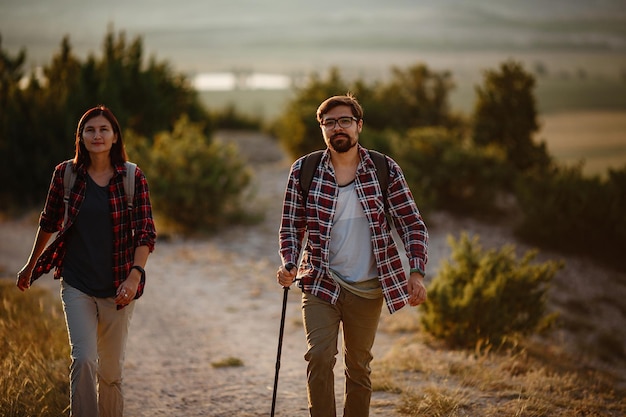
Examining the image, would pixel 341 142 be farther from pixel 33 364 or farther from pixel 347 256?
pixel 33 364

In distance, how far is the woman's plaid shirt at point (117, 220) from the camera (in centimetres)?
416

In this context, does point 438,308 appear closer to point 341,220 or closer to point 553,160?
point 341,220

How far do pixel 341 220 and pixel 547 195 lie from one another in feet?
37.6

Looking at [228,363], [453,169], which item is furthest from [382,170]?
[453,169]

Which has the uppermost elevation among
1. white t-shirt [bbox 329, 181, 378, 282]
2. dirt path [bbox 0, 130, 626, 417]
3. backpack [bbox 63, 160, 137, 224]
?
backpack [bbox 63, 160, 137, 224]

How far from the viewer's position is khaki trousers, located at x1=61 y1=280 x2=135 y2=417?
394 cm

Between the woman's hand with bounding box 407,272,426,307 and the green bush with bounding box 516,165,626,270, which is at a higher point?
the woman's hand with bounding box 407,272,426,307

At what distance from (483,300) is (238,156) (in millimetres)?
9886

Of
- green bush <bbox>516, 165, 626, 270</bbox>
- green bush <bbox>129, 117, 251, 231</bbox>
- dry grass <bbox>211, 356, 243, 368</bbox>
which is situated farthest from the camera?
green bush <bbox>516, 165, 626, 270</bbox>

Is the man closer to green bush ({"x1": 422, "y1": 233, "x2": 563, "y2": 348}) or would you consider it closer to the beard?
the beard

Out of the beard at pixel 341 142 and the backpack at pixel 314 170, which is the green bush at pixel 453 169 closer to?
the backpack at pixel 314 170

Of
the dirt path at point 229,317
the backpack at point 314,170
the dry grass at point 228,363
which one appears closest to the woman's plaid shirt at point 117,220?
the backpack at point 314,170

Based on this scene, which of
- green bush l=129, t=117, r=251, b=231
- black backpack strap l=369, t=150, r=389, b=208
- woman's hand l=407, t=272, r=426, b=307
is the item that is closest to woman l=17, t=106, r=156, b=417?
black backpack strap l=369, t=150, r=389, b=208

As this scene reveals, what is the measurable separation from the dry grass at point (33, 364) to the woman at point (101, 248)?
916mm
